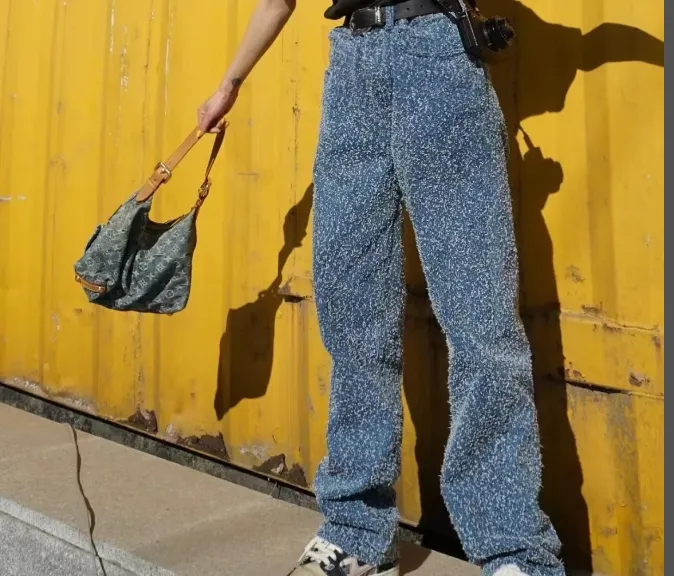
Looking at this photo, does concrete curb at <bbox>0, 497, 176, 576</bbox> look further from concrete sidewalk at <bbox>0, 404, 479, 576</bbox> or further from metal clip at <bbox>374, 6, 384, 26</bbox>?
metal clip at <bbox>374, 6, 384, 26</bbox>

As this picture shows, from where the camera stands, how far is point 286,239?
2.45 m

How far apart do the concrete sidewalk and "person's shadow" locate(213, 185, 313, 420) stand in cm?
31

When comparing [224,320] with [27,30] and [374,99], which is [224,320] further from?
[27,30]

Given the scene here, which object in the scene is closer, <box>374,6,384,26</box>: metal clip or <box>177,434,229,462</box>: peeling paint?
<box>374,6,384,26</box>: metal clip

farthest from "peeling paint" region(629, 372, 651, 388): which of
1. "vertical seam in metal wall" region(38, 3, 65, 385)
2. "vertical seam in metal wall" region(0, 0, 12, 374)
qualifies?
"vertical seam in metal wall" region(0, 0, 12, 374)

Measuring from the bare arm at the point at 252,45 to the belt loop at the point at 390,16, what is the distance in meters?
0.35

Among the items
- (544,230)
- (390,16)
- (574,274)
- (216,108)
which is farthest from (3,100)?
(574,274)

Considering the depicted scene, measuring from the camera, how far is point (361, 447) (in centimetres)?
169

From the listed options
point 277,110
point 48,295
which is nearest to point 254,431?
point 277,110

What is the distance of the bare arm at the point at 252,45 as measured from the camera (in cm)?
181

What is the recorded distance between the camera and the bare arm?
1.81m

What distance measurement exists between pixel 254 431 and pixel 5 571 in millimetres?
849

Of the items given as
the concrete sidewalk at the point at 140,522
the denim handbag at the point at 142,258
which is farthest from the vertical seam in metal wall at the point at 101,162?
the denim handbag at the point at 142,258

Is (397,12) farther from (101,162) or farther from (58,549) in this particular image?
(101,162)
